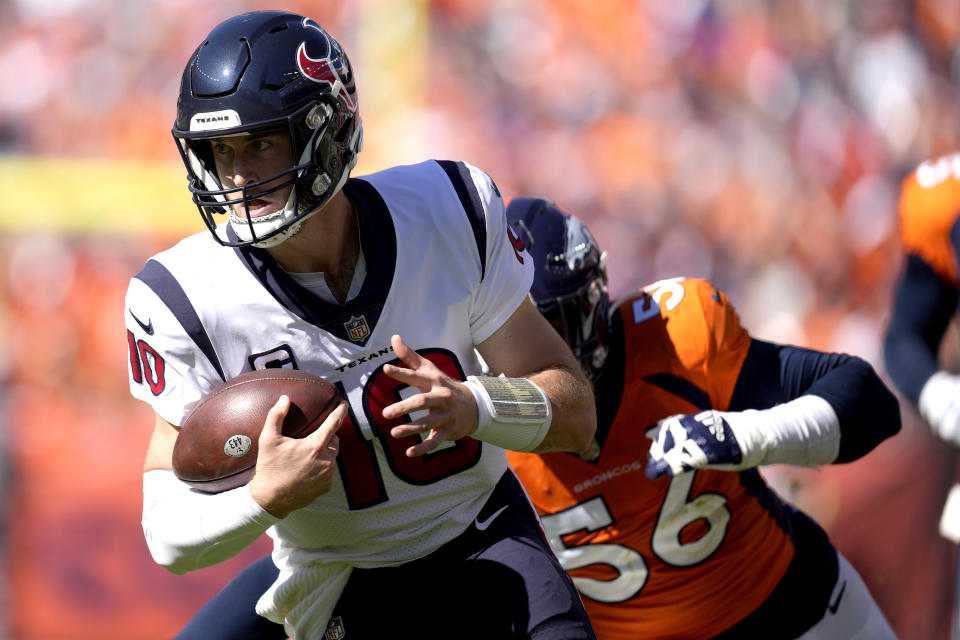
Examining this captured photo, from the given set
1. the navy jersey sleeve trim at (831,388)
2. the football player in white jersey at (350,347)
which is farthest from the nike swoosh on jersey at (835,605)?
the football player in white jersey at (350,347)

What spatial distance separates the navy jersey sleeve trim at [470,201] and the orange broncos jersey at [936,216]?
217 cm

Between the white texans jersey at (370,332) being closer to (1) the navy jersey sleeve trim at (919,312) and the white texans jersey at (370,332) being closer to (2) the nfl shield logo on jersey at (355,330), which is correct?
(2) the nfl shield logo on jersey at (355,330)

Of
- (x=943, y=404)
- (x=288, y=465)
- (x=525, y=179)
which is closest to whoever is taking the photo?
(x=288, y=465)

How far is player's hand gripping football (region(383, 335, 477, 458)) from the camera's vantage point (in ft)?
6.39

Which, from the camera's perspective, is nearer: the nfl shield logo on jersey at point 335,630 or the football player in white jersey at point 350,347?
the football player in white jersey at point 350,347

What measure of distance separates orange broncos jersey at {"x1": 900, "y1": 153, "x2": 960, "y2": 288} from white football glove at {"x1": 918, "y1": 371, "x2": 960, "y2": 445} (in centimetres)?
49

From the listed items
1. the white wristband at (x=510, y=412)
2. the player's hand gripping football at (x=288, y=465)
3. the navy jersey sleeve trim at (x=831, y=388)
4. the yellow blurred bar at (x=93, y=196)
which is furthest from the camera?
the yellow blurred bar at (x=93, y=196)

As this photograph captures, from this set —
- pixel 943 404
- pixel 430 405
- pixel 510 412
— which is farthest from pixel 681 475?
pixel 430 405

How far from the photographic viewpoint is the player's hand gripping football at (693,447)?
8.65 feet

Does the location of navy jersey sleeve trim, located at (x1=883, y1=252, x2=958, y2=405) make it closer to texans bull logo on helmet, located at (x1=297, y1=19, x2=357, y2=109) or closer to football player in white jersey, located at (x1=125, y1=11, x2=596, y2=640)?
football player in white jersey, located at (x1=125, y1=11, x2=596, y2=640)

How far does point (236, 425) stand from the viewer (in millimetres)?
1990

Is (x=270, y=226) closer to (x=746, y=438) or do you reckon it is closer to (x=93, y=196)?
(x=746, y=438)

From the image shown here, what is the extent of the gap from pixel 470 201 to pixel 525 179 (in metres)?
2.63

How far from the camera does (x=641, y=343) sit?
120 inches
